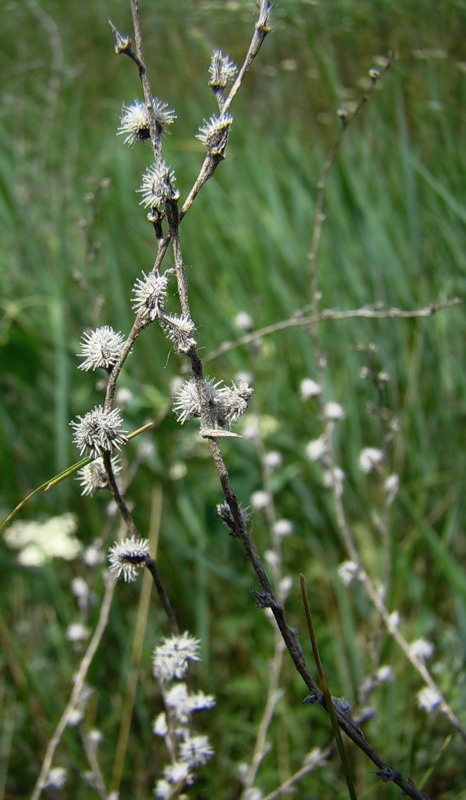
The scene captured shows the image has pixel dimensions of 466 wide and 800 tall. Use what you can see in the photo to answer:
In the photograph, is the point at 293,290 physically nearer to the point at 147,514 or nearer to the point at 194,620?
the point at 147,514

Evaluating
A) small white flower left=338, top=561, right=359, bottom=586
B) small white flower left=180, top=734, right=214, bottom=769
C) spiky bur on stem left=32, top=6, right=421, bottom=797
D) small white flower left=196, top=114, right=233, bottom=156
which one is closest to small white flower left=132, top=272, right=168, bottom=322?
spiky bur on stem left=32, top=6, right=421, bottom=797

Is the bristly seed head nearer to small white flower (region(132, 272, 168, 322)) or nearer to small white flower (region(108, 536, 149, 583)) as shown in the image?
small white flower (region(132, 272, 168, 322))

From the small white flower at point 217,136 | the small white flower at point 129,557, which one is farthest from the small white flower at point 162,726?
the small white flower at point 217,136

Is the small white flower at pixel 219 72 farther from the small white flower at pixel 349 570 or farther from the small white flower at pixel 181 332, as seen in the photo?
the small white flower at pixel 349 570

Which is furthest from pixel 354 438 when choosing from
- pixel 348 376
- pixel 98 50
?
pixel 98 50

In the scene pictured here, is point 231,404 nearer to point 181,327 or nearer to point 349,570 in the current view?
point 181,327

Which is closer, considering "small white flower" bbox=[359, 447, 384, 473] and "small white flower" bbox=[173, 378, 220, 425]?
"small white flower" bbox=[173, 378, 220, 425]

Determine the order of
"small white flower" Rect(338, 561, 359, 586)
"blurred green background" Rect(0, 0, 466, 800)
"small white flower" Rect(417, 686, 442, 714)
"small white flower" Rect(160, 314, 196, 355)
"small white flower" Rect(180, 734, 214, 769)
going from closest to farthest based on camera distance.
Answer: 1. "small white flower" Rect(160, 314, 196, 355)
2. "small white flower" Rect(180, 734, 214, 769)
3. "small white flower" Rect(417, 686, 442, 714)
4. "small white flower" Rect(338, 561, 359, 586)
5. "blurred green background" Rect(0, 0, 466, 800)
